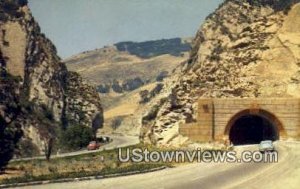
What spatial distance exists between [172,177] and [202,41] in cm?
11124

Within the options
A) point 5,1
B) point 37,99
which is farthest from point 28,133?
point 5,1

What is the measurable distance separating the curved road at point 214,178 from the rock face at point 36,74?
223 ft

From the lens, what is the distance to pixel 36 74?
11650 cm

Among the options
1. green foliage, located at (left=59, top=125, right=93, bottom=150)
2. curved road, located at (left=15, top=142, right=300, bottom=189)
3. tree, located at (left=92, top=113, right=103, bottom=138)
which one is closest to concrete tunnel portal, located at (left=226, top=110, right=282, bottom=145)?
curved road, located at (left=15, top=142, right=300, bottom=189)

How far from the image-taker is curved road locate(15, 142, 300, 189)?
34.1 meters

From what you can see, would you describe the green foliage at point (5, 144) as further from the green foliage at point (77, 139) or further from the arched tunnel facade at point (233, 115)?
the green foliage at point (77, 139)

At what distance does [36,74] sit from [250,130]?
7006cm

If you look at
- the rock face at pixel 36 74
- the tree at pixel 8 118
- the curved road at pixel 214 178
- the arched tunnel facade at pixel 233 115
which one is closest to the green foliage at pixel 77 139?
the tree at pixel 8 118

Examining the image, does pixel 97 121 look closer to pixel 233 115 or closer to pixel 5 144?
pixel 5 144

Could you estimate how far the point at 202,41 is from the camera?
14525 centimetres

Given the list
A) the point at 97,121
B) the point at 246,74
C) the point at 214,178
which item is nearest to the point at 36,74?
the point at 97,121

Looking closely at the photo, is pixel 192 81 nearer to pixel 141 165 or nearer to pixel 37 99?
pixel 141 165

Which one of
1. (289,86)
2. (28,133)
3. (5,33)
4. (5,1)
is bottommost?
(28,133)

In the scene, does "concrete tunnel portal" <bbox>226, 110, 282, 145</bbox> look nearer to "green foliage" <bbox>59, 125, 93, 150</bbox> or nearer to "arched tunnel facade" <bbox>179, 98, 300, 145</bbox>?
"arched tunnel facade" <bbox>179, 98, 300, 145</bbox>
